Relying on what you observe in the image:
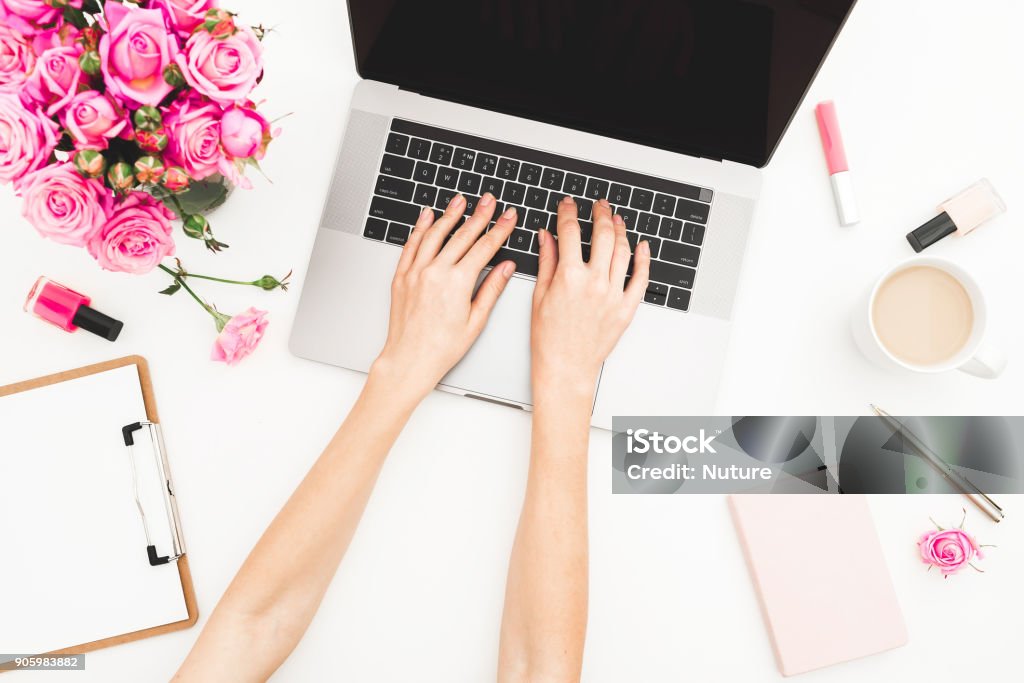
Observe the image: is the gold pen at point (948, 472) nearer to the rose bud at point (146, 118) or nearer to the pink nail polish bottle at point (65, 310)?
the rose bud at point (146, 118)

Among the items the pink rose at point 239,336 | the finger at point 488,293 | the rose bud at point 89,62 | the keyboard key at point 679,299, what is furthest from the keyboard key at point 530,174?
the rose bud at point 89,62

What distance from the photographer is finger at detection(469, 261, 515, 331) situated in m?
0.83

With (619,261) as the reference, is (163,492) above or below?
below

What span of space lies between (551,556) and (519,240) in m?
0.38

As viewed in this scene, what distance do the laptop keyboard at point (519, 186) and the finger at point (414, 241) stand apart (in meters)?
0.01

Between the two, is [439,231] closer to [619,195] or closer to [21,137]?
[619,195]

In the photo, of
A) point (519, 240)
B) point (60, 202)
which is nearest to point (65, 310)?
point (60, 202)

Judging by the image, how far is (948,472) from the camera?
86 centimetres

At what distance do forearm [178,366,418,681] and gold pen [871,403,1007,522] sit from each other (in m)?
0.61

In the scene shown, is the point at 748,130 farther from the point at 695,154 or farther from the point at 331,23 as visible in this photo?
the point at 331,23

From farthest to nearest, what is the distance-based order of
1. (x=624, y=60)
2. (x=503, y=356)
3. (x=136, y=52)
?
1. (x=503, y=356)
2. (x=624, y=60)
3. (x=136, y=52)

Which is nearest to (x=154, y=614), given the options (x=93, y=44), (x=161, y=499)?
(x=161, y=499)

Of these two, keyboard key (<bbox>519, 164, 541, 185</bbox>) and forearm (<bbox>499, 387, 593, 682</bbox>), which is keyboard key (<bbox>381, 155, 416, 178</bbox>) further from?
forearm (<bbox>499, 387, 593, 682</bbox>)

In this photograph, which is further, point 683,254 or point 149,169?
point 683,254
